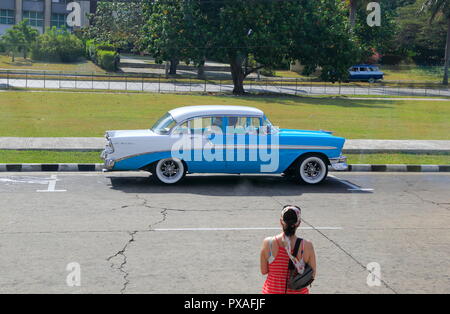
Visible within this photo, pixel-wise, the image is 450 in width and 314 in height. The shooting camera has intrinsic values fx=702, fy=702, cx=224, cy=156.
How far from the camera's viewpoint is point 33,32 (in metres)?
69.1

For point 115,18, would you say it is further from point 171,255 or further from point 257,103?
point 171,255

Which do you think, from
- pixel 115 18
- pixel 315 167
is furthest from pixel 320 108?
pixel 115 18

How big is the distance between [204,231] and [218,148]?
4.29m

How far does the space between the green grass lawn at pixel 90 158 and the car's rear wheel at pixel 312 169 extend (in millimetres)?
3102

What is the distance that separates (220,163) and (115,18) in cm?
5890

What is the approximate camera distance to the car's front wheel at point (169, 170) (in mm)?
14625

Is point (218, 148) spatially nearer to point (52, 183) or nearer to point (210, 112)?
point (210, 112)

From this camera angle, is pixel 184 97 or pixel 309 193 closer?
pixel 309 193

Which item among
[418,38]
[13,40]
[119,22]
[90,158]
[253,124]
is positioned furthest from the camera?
[418,38]

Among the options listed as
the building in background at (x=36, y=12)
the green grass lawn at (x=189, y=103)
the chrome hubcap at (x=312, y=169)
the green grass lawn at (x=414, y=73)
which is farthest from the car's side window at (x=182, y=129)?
the building in background at (x=36, y=12)

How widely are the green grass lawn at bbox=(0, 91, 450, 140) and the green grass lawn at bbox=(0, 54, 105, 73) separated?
24062 mm

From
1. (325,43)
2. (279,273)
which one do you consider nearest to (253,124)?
(279,273)

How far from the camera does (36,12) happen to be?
82.6 metres

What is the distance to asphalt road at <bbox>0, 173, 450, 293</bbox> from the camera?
8.16 metres
